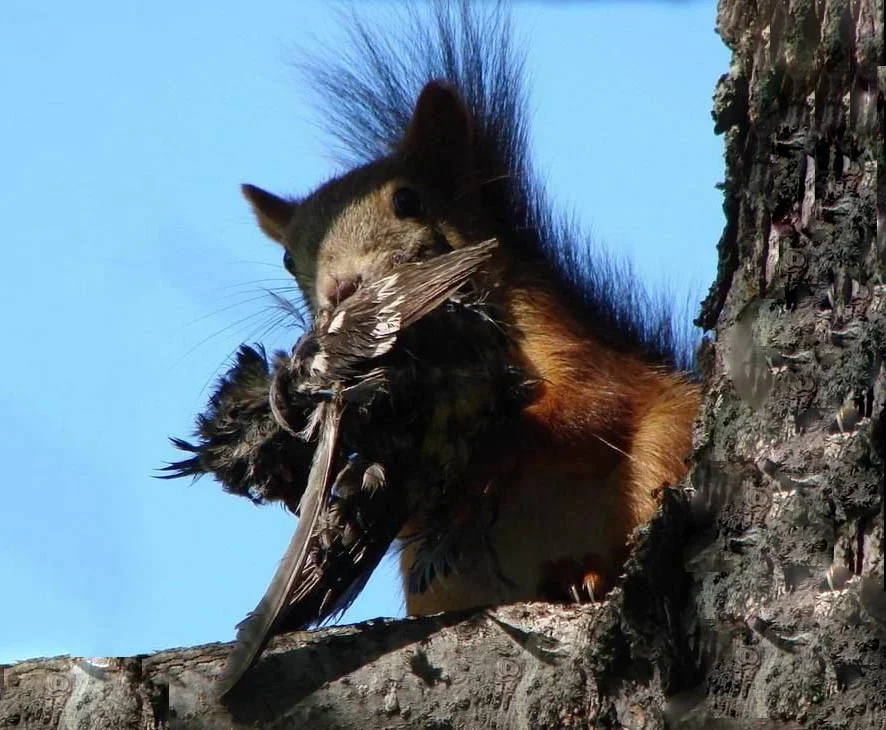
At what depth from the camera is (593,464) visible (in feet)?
10.9

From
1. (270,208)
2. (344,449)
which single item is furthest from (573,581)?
(270,208)

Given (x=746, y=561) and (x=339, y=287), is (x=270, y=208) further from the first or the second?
(x=746, y=561)

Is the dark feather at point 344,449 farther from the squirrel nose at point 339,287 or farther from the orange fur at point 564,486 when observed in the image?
the squirrel nose at point 339,287

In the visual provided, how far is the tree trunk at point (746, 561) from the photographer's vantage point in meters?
1.80

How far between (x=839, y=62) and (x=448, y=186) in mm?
2474

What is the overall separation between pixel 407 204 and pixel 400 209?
0.03 meters

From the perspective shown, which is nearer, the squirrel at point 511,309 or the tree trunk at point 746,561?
the tree trunk at point 746,561

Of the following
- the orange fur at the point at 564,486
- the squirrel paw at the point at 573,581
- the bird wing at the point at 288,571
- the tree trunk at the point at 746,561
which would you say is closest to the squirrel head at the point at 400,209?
the orange fur at the point at 564,486

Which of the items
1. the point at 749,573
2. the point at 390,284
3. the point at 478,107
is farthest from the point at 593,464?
the point at 478,107

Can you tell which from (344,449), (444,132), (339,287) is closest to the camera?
(344,449)

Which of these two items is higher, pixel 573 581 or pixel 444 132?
pixel 444 132

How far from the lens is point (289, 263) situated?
4535 mm

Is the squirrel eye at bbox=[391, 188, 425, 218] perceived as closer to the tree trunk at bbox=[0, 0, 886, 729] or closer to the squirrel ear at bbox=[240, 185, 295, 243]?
the squirrel ear at bbox=[240, 185, 295, 243]

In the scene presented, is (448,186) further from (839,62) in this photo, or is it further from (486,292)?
(839,62)
